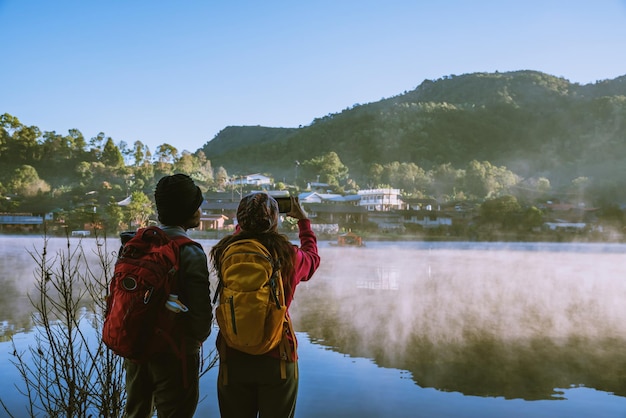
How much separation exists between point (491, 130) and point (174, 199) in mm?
24207

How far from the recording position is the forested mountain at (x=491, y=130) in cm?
2055

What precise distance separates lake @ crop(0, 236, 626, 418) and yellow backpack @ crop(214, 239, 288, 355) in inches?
63.7

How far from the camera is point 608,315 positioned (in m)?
11.2

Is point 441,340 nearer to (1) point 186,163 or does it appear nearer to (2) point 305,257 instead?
(2) point 305,257

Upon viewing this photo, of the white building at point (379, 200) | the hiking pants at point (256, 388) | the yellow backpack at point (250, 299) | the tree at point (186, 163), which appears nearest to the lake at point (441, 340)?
the hiking pants at point (256, 388)

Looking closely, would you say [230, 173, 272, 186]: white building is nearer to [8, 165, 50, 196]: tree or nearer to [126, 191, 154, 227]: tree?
[126, 191, 154, 227]: tree

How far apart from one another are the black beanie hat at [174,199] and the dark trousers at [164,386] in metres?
0.28

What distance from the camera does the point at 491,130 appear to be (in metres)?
23.8

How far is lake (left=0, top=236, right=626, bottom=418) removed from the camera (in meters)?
5.36

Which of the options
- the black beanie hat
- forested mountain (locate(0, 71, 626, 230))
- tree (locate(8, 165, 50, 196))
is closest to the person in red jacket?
the black beanie hat

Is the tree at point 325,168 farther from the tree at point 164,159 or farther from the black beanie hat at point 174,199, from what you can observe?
the black beanie hat at point 174,199

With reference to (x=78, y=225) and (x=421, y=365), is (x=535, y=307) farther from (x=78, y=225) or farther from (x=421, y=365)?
(x=78, y=225)

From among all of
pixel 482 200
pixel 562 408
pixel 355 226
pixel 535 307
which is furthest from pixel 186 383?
pixel 482 200

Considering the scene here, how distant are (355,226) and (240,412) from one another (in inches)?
638
